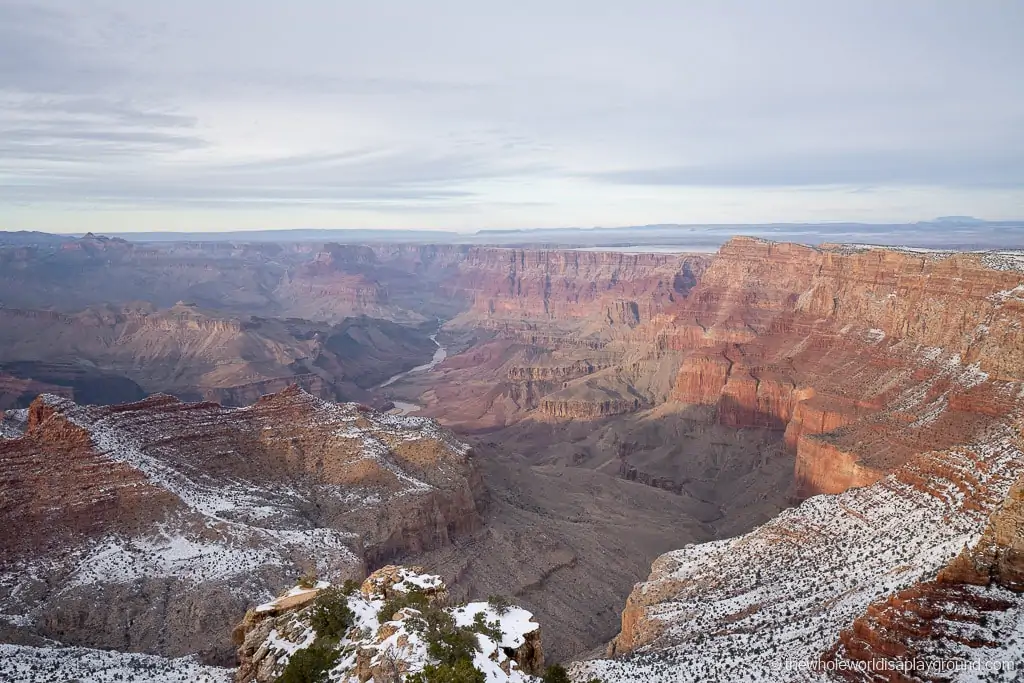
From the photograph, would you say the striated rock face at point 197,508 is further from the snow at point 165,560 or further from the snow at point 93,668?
the snow at point 93,668

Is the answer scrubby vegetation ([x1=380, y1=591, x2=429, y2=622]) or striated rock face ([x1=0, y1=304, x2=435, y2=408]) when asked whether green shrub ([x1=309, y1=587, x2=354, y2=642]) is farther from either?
striated rock face ([x1=0, y1=304, x2=435, y2=408])

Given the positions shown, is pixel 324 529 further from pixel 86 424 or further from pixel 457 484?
pixel 86 424

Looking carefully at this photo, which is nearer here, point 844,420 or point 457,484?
point 457,484

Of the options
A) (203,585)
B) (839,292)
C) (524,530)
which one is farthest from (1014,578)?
(839,292)

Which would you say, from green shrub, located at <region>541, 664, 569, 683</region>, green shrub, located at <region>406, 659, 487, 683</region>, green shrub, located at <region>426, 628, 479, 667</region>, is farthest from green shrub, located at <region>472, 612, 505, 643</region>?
green shrub, located at <region>406, 659, 487, 683</region>

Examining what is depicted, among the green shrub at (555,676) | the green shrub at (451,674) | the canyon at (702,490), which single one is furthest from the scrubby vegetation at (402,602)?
the canyon at (702,490)

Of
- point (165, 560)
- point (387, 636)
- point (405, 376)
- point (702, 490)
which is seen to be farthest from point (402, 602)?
point (405, 376)

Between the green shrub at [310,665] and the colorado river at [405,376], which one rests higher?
the green shrub at [310,665]
